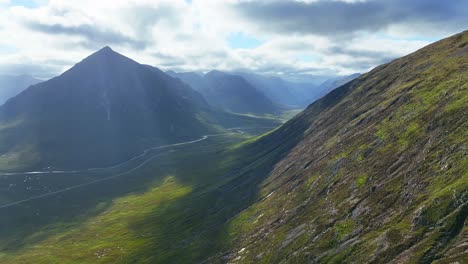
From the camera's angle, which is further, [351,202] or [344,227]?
[351,202]

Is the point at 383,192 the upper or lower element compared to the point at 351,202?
upper

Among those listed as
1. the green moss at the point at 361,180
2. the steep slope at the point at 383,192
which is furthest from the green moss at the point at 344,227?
the green moss at the point at 361,180

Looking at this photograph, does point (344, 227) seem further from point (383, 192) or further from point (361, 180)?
point (361, 180)

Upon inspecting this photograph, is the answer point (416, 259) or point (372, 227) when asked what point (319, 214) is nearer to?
point (372, 227)

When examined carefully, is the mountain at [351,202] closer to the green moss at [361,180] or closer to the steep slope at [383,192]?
the steep slope at [383,192]

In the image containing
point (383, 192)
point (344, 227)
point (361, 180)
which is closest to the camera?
point (344, 227)

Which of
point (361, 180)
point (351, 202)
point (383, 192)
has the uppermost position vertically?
point (361, 180)

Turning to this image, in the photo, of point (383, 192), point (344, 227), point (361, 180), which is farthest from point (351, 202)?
point (361, 180)

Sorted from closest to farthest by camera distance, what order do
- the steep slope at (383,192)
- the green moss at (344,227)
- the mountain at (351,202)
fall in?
the steep slope at (383,192) < the mountain at (351,202) < the green moss at (344,227)
